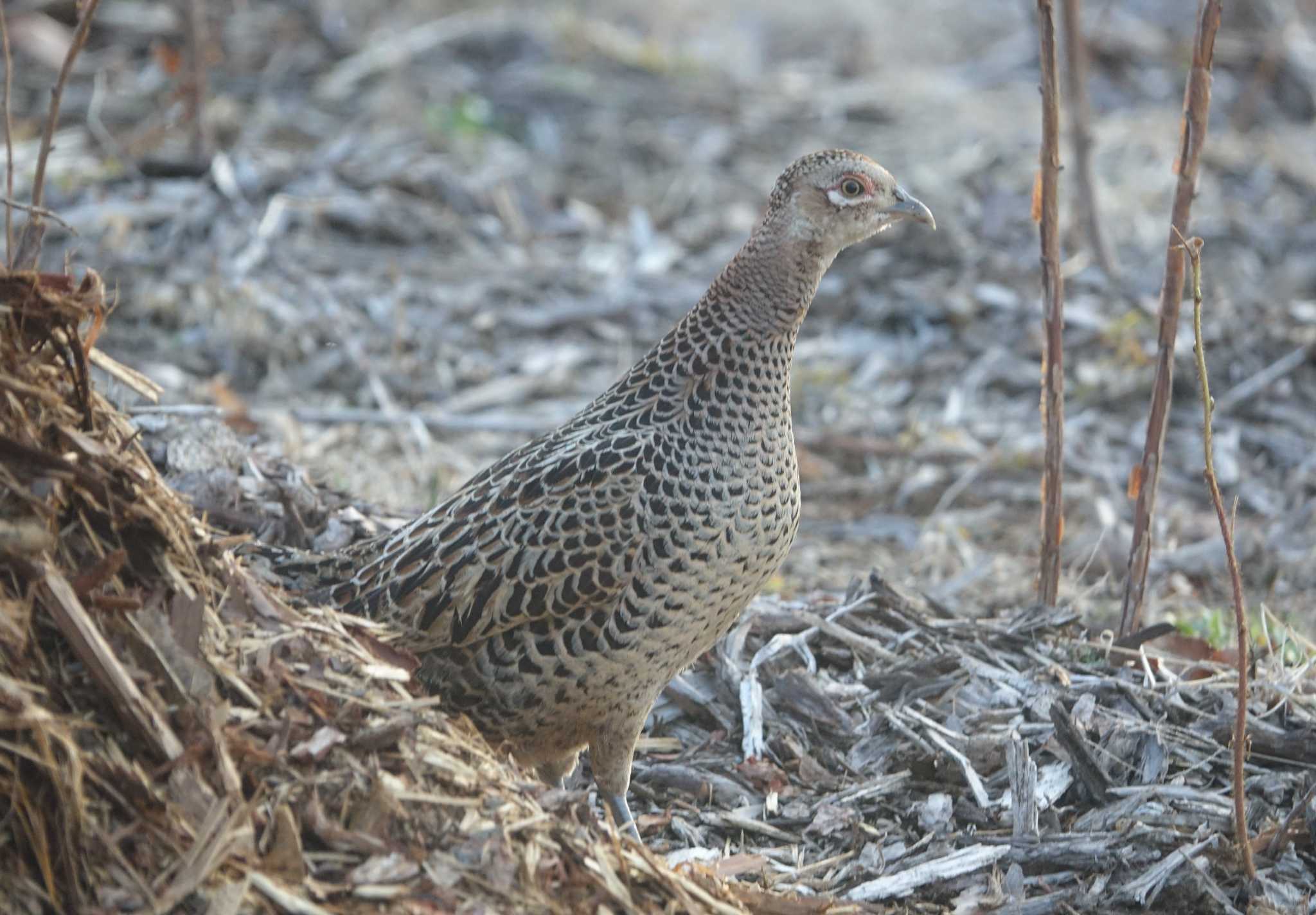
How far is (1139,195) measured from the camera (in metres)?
9.34

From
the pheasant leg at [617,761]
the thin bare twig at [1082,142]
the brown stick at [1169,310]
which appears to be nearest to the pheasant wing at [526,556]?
the pheasant leg at [617,761]

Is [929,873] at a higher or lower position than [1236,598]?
lower

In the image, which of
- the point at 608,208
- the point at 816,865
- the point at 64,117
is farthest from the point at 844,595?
the point at 64,117

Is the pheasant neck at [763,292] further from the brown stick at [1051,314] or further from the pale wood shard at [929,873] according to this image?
the pale wood shard at [929,873]

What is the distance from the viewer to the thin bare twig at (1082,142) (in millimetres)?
7328

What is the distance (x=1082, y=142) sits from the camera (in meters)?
7.60

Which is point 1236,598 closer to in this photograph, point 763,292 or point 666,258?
point 763,292

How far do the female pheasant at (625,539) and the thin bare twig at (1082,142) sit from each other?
3.88m

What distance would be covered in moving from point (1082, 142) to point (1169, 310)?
3.62 m

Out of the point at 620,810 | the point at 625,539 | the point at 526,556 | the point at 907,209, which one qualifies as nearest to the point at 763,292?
the point at 907,209

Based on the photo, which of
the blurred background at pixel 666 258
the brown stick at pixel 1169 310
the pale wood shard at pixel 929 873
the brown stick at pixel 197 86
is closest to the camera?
the pale wood shard at pixel 929 873

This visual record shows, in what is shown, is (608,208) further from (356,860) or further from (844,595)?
(356,860)

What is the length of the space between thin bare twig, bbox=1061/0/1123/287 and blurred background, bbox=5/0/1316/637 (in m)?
0.15

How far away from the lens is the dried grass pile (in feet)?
8.63
